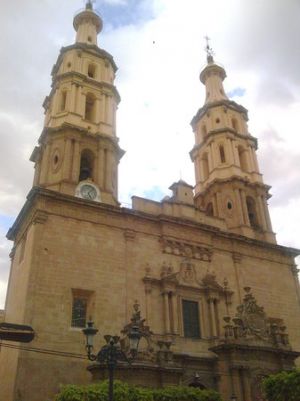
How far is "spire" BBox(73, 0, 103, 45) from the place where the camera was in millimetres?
33219

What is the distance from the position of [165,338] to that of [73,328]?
14.5 feet

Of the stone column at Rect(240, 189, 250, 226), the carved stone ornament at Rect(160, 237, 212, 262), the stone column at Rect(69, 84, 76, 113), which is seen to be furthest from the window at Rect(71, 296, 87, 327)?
the stone column at Rect(240, 189, 250, 226)

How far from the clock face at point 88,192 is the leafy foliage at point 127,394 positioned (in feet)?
35.8

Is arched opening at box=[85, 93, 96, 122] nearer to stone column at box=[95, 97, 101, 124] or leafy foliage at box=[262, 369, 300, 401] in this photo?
stone column at box=[95, 97, 101, 124]

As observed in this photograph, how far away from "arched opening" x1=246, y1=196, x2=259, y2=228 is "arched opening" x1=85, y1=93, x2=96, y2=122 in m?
11.8

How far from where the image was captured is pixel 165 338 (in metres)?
21.1

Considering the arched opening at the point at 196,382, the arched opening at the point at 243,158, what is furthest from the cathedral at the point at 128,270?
the arched opening at the point at 243,158

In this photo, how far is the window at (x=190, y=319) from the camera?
22.4m

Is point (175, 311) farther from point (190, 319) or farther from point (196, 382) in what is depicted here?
point (196, 382)

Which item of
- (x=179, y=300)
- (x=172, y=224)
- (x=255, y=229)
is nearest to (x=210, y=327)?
(x=179, y=300)

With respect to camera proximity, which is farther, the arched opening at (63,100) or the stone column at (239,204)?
the stone column at (239,204)

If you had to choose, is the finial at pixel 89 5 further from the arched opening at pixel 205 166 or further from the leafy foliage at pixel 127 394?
the leafy foliage at pixel 127 394

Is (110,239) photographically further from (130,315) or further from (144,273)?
(130,315)

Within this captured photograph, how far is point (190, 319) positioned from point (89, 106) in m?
15.1
